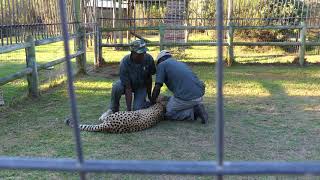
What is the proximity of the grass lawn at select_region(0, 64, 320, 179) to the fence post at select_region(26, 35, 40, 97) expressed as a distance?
0.65ft

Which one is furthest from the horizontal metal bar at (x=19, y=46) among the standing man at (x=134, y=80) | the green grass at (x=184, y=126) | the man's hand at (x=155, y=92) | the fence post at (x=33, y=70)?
the man's hand at (x=155, y=92)

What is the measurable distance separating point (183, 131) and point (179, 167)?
4.07m

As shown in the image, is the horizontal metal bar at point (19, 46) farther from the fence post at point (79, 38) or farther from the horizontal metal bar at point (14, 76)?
the fence post at point (79, 38)

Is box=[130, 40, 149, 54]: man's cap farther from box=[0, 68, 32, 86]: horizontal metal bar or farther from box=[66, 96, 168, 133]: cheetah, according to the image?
box=[0, 68, 32, 86]: horizontal metal bar

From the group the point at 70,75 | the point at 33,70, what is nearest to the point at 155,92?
the point at 33,70

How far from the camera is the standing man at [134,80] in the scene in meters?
5.54

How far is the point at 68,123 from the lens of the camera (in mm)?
5449

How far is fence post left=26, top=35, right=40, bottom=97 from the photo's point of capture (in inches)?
265

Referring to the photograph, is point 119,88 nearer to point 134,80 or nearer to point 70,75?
point 134,80

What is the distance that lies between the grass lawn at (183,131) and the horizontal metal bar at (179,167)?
2.50 metres

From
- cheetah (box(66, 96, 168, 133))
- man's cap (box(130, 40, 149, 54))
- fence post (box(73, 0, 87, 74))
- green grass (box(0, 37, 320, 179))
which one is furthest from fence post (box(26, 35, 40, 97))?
fence post (box(73, 0, 87, 74))

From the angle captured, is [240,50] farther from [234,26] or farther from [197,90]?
[197,90]

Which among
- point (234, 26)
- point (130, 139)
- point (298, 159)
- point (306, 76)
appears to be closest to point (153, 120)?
point (130, 139)

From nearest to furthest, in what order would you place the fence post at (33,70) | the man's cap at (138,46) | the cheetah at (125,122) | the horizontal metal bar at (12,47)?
1. the cheetah at (125,122)
2. the man's cap at (138,46)
3. the horizontal metal bar at (12,47)
4. the fence post at (33,70)
